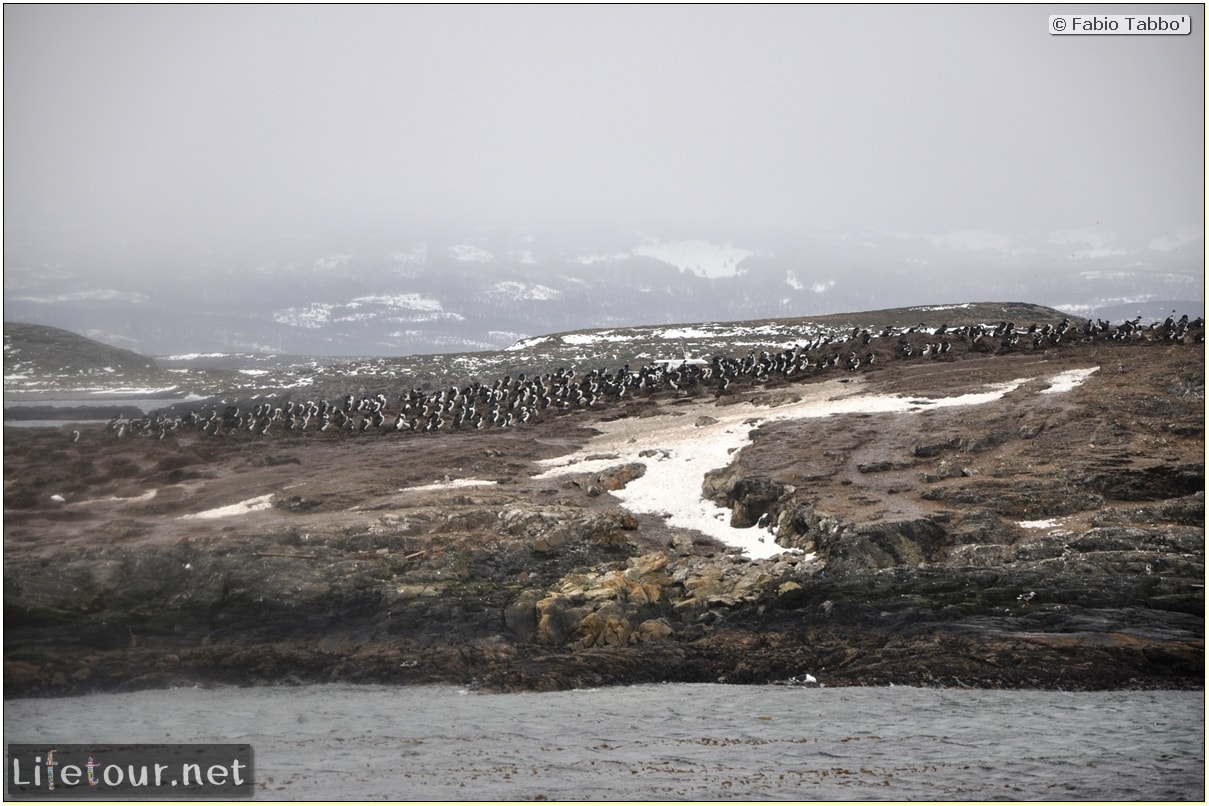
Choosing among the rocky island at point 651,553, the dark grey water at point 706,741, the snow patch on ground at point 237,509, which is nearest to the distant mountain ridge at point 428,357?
the rocky island at point 651,553

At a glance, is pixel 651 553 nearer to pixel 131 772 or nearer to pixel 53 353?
pixel 131 772

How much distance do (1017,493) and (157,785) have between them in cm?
1934

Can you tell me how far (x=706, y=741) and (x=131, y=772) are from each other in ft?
33.7

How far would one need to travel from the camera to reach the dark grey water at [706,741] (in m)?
13.9

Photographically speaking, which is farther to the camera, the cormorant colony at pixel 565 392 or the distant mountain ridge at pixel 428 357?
the cormorant colony at pixel 565 392

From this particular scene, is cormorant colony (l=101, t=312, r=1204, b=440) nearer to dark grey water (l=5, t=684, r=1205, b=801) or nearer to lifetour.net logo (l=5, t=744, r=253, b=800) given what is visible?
lifetour.net logo (l=5, t=744, r=253, b=800)

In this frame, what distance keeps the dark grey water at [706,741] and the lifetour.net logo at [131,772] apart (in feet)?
0.89

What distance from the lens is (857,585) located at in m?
18.6

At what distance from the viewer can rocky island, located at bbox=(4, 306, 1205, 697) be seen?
17.1 metres

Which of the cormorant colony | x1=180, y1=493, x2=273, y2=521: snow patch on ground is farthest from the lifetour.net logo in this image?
the cormorant colony

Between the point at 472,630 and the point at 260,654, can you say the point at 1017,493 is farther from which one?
the point at 260,654

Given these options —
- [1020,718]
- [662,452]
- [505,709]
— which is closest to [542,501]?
[662,452]

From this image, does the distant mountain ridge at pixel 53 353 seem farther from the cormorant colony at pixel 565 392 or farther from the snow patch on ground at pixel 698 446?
the snow patch on ground at pixel 698 446

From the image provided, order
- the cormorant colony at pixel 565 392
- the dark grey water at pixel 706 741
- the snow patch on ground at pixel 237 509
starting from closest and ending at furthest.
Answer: the dark grey water at pixel 706 741 → the snow patch on ground at pixel 237 509 → the cormorant colony at pixel 565 392
